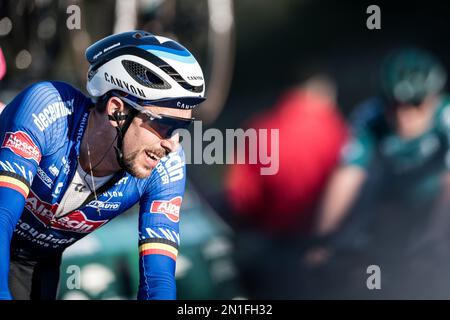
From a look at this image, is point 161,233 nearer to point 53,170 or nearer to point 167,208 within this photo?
point 167,208

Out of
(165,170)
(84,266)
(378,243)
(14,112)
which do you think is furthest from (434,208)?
(14,112)

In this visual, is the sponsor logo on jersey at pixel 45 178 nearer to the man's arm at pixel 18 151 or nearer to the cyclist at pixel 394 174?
the man's arm at pixel 18 151

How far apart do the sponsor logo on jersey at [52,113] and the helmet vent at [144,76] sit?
363 millimetres

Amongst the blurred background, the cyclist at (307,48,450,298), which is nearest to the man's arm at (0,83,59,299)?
the blurred background

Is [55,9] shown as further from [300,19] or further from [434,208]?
[434,208]

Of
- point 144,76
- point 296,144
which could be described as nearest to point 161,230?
point 144,76

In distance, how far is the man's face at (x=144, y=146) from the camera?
3.49 meters

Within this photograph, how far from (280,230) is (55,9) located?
265 centimetres

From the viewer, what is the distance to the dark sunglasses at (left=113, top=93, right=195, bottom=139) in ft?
11.3

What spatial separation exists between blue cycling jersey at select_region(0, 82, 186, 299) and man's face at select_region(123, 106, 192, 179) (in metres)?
0.22

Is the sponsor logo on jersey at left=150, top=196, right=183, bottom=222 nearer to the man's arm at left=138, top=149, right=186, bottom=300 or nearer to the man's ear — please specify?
the man's arm at left=138, top=149, right=186, bottom=300

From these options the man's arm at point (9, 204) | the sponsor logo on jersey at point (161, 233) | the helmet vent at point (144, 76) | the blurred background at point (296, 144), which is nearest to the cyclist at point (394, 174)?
the blurred background at point (296, 144)

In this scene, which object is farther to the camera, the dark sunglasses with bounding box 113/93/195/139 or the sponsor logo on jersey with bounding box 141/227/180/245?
the sponsor logo on jersey with bounding box 141/227/180/245

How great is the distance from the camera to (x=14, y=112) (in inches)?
134
